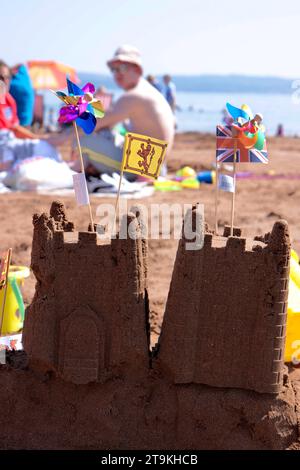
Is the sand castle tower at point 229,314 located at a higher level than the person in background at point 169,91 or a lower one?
lower

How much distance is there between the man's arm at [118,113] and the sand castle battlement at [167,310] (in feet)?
21.9

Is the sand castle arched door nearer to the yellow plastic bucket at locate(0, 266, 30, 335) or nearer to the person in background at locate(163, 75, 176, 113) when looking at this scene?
the yellow plastic bucket at locate(0, 266, 30, 335)

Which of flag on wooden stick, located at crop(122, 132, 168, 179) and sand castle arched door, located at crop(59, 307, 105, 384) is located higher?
flag on wooden stick, located at crop(122, 132, 168, 179)

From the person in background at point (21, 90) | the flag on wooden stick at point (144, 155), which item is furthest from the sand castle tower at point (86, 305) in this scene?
the person in background at point (21, 90)

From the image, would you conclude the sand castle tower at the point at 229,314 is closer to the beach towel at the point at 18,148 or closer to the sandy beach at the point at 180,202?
the sandy beach at the point at 180,202

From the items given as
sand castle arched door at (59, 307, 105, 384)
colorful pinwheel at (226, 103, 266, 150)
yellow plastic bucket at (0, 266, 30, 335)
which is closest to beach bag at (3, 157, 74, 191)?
yellow plastic bucket at (0, 266, 30, 335)

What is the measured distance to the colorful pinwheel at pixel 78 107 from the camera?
381cm

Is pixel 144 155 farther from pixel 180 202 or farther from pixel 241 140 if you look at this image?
pixel 180 202

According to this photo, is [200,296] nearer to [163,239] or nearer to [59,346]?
[59,346]

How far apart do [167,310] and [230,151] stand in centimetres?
89

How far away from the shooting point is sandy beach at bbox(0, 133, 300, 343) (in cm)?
691

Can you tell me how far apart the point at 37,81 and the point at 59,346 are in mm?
17430

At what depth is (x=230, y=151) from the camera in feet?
13.0

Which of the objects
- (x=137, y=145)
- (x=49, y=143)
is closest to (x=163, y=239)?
(x=49, y=143)
